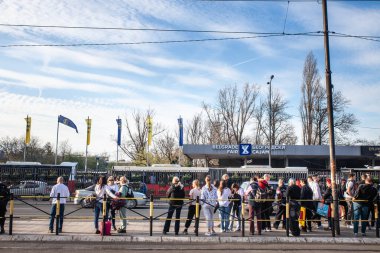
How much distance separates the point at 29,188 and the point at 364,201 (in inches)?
927

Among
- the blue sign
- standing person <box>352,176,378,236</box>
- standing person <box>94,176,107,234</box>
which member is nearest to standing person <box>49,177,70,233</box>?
standing person <box>94,176,107,234</box>

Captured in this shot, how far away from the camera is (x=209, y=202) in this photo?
13039 millimetres

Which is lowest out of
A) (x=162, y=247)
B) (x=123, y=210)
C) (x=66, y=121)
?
(x=162, y=247)

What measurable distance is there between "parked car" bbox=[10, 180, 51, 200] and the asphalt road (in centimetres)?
1867

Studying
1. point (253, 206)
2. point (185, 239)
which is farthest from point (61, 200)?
point (253, 206)

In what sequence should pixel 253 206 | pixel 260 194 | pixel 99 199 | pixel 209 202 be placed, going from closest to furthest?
1. pixel 99 199
2. pixel 253 206
3. pixel 260 194
4. pixel 209 202

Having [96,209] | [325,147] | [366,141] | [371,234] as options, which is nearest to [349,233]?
[371,234]

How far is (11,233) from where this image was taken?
469 inches

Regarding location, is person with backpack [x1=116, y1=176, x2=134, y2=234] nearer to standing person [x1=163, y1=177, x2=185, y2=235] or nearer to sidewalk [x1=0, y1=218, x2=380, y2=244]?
sidewalk [x1=0, y1=218, x2=380, y2=244]

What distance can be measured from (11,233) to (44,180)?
19.8 m

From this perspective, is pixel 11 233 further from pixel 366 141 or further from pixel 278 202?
pixel 366 141

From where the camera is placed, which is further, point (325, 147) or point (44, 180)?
point (325, 147)

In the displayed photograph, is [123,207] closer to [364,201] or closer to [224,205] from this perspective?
[224,205]

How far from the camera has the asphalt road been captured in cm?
1018
